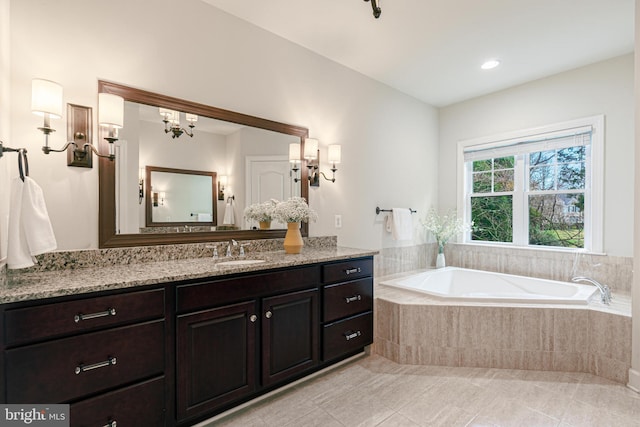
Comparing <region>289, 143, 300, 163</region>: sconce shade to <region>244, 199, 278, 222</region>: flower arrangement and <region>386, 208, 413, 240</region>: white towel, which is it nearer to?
<region>244, 199, 278, 222</region>: flower arrangement

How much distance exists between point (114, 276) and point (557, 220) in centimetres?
401

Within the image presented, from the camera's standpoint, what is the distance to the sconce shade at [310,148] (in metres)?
2.69

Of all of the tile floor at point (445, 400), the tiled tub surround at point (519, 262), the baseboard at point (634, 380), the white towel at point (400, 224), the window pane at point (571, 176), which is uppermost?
the window pane at point (571, 176)

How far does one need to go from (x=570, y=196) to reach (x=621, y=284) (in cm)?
94

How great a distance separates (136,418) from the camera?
4.66ft

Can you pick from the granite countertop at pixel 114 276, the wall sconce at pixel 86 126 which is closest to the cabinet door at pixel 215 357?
the granite countertop at pixel 114 276

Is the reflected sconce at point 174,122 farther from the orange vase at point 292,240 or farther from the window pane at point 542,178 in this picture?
the window pane at point 542,178

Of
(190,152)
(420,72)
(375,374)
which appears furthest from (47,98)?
(420,72)

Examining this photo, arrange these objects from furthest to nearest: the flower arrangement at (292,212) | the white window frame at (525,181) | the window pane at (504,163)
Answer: the window pane at (504,163) < the white window frame at (525,181) < the flower arrangement at (292,212)

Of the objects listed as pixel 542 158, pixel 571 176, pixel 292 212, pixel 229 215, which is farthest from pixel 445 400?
pixel 542 158

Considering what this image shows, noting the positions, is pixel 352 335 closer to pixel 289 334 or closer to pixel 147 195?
pixel 289 334

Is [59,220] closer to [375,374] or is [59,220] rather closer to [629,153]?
[375,374]

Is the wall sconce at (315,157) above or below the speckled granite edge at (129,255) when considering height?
above

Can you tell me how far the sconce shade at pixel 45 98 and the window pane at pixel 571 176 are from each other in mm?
4272
